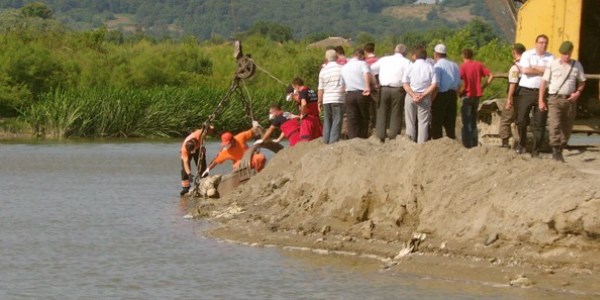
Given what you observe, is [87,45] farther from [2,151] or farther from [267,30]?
[267,30]

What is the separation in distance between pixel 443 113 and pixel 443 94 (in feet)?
0.89

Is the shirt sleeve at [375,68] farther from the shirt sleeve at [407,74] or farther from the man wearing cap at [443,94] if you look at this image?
the shirt sleeve at [407,74]

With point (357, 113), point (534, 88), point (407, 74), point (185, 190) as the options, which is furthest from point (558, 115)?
point (185, 190)

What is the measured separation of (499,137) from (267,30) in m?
109

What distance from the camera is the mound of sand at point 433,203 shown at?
625 inches

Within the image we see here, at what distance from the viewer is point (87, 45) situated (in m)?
73.6

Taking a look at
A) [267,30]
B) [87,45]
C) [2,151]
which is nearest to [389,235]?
[2,151]

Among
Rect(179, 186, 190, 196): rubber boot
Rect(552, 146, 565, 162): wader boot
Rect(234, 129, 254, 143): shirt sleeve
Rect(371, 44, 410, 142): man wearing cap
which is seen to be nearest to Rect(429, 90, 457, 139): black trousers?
Rect(371, 44, 410, 142): man wearing cap

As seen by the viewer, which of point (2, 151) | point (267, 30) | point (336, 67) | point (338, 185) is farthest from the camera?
point (267, 30)

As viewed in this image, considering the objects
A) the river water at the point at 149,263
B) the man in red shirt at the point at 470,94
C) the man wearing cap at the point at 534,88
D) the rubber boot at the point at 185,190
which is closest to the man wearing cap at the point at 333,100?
the man in red shirt at the point at 470,94

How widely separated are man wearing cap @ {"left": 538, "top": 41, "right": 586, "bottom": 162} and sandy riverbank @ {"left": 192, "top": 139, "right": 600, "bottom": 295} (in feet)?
1.82

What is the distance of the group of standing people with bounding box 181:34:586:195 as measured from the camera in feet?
66.3

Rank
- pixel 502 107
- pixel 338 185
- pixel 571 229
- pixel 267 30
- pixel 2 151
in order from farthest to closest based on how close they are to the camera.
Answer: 1. pixel 267 30
2. pixel 2 151
3. pixel 502 107
4. pixel 338 185
5. pixel 571 229

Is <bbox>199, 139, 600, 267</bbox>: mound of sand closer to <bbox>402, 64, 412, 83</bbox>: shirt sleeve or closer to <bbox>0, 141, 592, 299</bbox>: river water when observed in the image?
<bbox>0, 141, 592, 299</bbox>: river water
